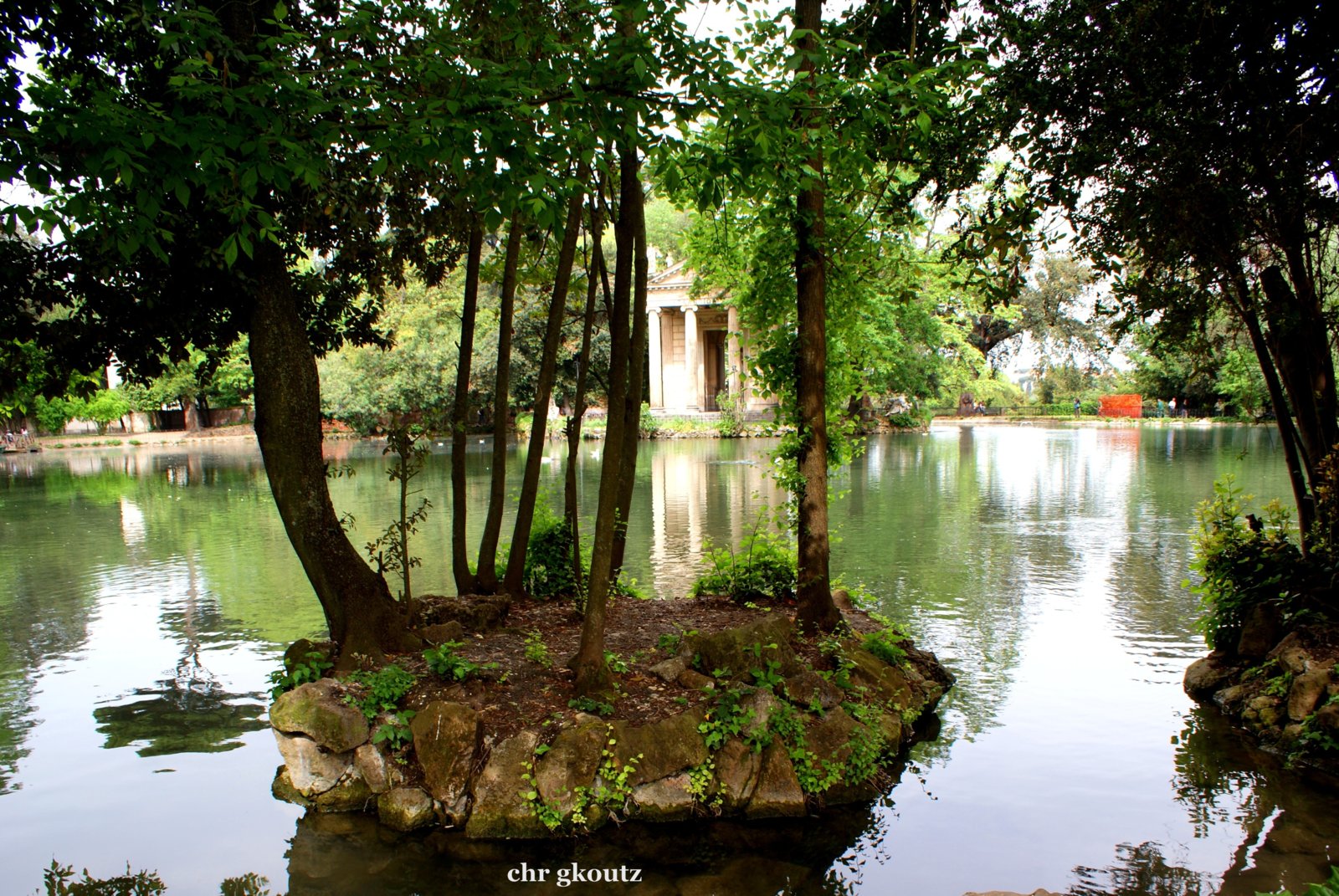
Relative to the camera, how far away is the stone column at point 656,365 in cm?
4909

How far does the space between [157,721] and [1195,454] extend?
31.1 meters

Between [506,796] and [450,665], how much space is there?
1.26 meters

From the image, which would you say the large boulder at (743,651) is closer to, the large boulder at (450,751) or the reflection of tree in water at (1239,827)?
the large boulder at (450,751)

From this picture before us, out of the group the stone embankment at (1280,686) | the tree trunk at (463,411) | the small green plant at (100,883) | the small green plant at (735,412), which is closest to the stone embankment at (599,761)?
the small green plant at (100,883)

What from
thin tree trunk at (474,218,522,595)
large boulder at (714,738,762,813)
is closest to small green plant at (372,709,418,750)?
large boulder at (714,738,762,813)

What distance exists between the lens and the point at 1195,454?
96.4ft

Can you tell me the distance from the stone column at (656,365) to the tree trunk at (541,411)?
132 feet

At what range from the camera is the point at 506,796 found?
18.1 ft

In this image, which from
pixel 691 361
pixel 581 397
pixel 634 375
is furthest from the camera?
pixel 691 361

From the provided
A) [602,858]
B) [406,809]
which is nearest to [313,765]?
[406,809]

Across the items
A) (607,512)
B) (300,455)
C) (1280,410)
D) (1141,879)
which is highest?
(1280,410)

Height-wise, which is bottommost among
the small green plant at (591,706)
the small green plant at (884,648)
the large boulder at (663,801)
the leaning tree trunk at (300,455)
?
the large boulder at (663,801)

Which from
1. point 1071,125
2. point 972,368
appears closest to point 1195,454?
point 972,368

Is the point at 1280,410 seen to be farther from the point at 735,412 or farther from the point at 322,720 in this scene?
the point at 735,412
